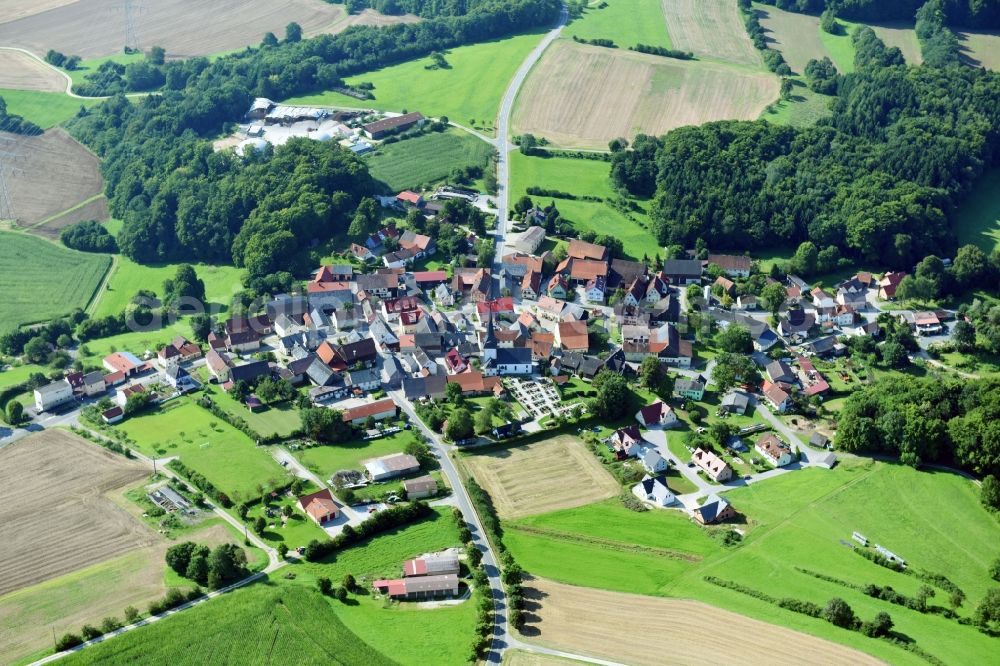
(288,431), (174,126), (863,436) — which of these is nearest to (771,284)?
(863,436)

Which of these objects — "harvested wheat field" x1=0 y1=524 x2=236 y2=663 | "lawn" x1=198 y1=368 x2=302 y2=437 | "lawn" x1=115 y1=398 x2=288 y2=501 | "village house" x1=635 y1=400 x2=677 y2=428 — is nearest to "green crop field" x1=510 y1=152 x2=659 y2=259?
"village house" x1=635 y1=400 x2=677 y2=428

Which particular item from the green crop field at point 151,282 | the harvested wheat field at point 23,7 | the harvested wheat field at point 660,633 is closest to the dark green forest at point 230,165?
the green crop field at point 151,282

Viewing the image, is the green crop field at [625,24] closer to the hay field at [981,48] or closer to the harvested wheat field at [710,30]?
the harvested wheat field at [710,30]

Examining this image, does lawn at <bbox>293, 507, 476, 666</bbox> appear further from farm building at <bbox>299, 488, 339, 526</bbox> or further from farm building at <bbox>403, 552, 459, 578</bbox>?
farm building at <bbox>299, 488, 339, 526</bbox>

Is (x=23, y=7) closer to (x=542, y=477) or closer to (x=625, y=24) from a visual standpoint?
(x=625, y=24)

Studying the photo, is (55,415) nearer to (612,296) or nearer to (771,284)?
(612,296)
